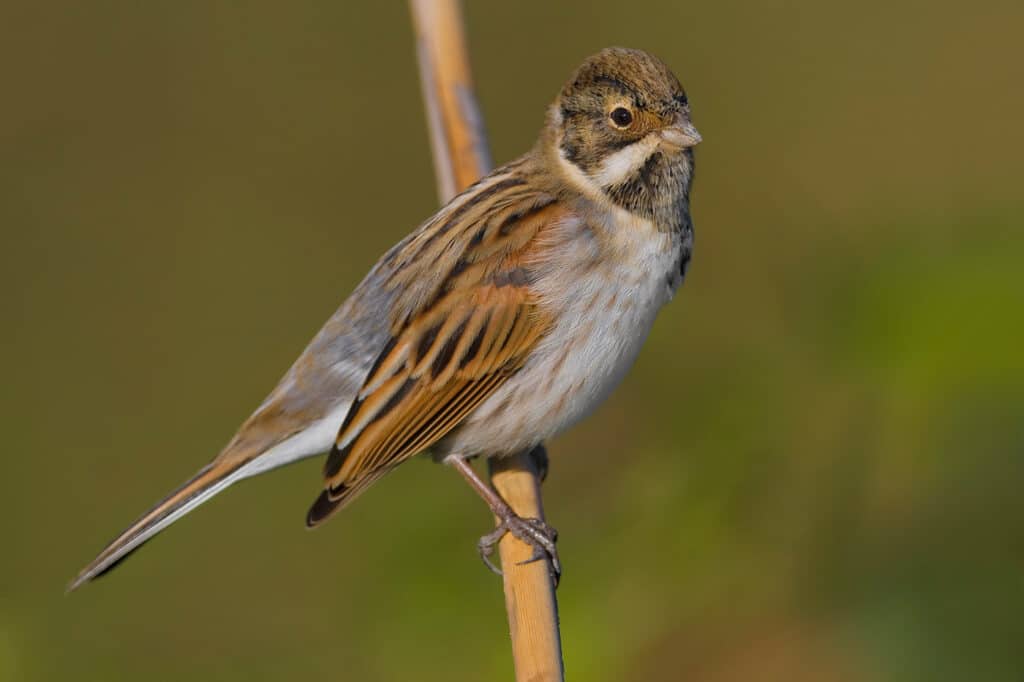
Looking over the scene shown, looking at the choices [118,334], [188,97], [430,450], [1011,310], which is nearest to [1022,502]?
[1011,310]

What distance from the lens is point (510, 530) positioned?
15.0 ft

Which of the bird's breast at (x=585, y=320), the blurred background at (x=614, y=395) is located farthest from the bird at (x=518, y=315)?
the blurred background at (x=614, y=395)

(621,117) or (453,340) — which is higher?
(621,117)

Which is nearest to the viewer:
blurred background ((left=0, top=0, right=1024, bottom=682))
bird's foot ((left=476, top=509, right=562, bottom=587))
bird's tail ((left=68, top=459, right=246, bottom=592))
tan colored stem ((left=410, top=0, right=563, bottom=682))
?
bird's foot ((left=476, top=509, right=562, bottom=587))

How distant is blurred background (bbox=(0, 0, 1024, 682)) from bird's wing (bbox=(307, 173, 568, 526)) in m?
0.69

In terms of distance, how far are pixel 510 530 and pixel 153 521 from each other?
113 cm

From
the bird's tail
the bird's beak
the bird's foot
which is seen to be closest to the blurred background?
the bird's foot

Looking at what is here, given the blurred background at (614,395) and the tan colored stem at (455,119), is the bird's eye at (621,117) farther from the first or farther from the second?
the blurred background at (614,395)

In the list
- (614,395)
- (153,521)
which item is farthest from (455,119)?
(614,395)

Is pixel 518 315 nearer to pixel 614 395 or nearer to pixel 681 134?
pixel 681 134

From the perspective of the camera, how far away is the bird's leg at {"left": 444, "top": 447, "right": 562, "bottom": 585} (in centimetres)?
444

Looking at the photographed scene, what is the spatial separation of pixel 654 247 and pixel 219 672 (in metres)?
2.53

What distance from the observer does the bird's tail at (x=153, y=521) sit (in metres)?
4.54

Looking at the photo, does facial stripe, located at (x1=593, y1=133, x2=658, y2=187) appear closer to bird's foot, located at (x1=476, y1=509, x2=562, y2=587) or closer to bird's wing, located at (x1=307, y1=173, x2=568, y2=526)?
bird's wing, located at (x1=307, y1=173, x2=568, y2=526)
